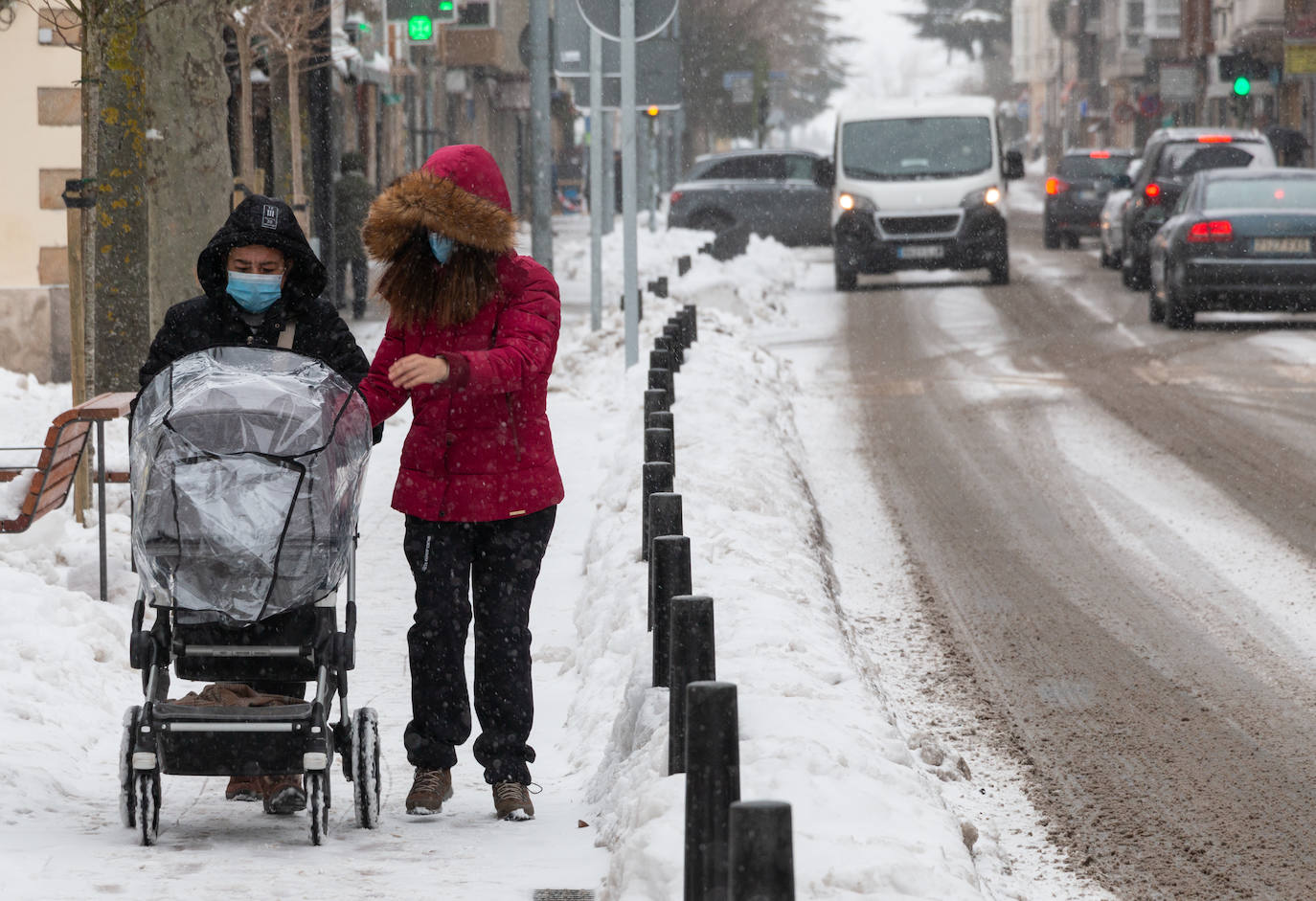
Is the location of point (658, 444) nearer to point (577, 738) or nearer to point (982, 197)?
point (577, 738)

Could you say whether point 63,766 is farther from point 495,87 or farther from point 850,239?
point 495,87

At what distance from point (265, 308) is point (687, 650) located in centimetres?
145

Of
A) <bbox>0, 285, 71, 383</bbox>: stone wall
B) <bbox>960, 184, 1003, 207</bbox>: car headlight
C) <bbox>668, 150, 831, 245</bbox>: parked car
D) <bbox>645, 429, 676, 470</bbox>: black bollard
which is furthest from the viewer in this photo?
<bbox>668, 150, 831, 245</bbox>: parked car

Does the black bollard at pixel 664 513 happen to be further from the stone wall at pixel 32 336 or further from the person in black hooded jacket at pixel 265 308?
the stone wall at pixel 32 336

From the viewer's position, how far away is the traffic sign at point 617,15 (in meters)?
13.6

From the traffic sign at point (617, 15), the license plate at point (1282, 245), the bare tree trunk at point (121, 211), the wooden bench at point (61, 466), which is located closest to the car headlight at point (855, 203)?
the license plate at point (1282, 245)

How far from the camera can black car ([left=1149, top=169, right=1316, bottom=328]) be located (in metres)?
19.7

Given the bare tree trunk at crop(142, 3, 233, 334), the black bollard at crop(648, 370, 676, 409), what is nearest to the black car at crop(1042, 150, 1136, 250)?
the black bollard at crop(648, 370, 676, 409)

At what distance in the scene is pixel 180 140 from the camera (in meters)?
11.2

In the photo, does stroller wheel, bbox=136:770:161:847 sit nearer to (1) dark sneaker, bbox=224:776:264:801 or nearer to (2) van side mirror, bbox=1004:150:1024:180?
(1) dark sneaker, bbox=224:776:264:801

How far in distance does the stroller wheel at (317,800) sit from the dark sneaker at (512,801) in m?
0.55

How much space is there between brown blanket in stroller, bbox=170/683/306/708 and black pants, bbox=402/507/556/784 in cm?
36

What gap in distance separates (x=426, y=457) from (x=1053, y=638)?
337 cm

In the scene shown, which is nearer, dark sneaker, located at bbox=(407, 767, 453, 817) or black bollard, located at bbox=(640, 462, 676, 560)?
dark sneaker, located at bbox=(407, 767, 453, 817)
